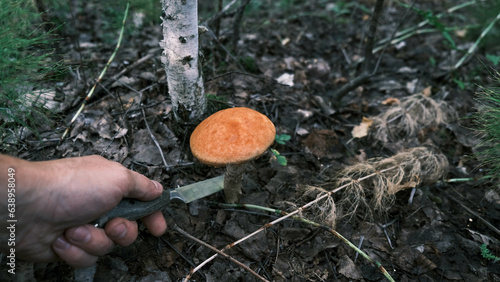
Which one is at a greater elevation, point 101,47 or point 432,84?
point 101,47

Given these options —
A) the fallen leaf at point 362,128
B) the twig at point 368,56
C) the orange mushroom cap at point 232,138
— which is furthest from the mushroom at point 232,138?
the twig at point 368,56

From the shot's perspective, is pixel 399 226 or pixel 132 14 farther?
pixel 132 14

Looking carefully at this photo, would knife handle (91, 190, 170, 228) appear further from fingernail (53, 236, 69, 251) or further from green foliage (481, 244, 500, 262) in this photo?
green foliage (481, 244, 500, 262)

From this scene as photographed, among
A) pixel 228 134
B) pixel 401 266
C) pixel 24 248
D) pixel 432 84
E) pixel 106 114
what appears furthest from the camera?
pixel 432 84

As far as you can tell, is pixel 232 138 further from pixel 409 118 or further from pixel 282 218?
pixel 409 118

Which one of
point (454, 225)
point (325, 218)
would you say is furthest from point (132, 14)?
point (454, 225)

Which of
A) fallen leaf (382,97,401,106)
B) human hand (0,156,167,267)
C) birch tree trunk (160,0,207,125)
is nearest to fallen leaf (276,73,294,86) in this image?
fallen leaf (382,97,401,106)

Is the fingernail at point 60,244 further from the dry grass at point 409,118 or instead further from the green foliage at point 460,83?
the green foliage at point 460,83

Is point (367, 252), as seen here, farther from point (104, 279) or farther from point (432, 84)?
point (432, 84)
